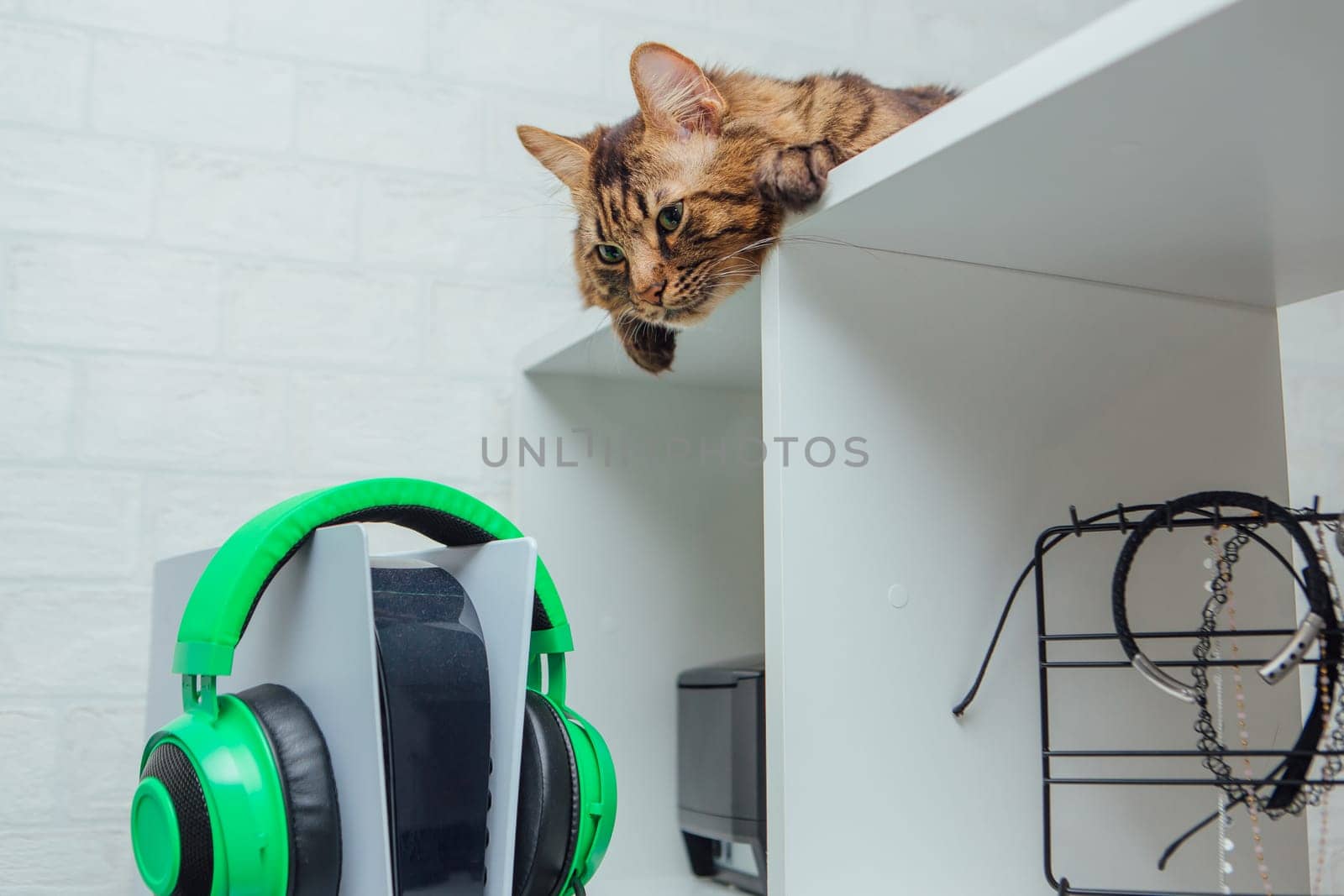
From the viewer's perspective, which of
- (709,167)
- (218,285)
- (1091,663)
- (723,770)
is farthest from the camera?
(218,285)

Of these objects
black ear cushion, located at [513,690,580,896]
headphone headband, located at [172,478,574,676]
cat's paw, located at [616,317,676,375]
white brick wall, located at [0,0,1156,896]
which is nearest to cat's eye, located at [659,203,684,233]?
cat's paw, located at [616,317,676,375]

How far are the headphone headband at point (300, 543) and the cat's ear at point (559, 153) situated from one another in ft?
1.15

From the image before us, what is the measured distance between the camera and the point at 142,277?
116 centimetres

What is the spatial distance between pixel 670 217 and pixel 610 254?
0.35ft

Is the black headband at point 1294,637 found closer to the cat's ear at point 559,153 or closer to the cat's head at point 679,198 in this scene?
the cat's head at point 679,198

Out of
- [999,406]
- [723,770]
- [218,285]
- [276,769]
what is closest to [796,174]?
[999,406]

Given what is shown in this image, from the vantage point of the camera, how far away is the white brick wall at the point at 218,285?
1.10 m

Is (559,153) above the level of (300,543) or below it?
above

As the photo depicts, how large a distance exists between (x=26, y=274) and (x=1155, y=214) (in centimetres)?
102

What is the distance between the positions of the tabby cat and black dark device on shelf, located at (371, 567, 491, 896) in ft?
1.00

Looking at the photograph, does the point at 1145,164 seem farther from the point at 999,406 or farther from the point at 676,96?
the point at 676,96

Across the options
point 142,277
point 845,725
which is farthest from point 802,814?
point 142,277

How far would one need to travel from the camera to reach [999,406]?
0.79 metres

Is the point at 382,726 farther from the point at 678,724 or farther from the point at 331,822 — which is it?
the point at 678,724
